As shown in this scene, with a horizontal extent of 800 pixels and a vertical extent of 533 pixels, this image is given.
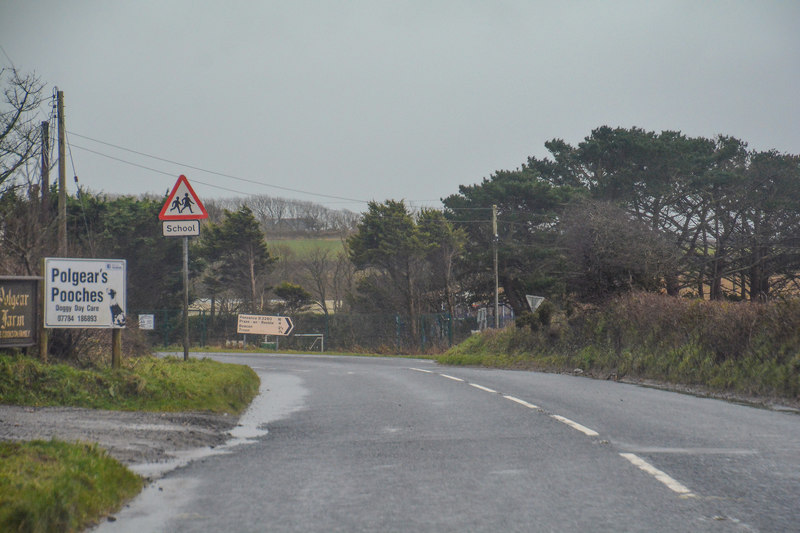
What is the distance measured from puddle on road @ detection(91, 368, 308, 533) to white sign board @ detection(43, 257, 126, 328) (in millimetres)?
2506

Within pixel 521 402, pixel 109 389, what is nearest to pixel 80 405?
pixel 109 389

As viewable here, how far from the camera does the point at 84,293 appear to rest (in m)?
11.4

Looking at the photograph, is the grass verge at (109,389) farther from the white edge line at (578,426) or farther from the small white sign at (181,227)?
the white edge line at (578,426)

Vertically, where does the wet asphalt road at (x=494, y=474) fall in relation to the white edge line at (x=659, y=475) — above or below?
below

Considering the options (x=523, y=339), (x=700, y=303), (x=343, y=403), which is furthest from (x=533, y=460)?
(x=523, y=339)

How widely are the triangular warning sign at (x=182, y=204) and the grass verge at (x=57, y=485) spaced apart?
8.09 m

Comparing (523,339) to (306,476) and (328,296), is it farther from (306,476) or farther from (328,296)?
(328,296)

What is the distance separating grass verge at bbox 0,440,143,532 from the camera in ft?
13.8

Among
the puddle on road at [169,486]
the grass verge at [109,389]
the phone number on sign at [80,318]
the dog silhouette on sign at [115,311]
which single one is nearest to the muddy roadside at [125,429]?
the puddle on road at [169,486]

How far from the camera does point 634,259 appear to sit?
23.5 m

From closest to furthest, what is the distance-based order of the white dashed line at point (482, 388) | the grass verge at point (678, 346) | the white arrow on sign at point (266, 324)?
the grass verge at point (678, 346), the white dashed line at point (482, 388), the white arrow on sign at point (266, 324)

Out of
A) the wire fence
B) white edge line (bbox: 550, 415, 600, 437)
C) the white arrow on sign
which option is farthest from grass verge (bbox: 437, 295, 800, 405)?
the white arrow on sign

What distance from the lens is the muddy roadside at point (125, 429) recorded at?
22.8ft

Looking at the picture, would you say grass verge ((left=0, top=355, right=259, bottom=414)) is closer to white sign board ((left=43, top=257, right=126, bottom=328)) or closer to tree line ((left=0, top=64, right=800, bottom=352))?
white sign board ((left=43, top=257, right=126, bottom=328))
